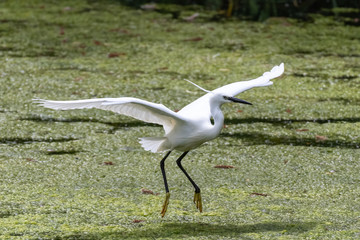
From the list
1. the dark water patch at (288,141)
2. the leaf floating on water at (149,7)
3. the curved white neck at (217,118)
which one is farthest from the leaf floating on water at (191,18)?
the curved white neck at (217,118)

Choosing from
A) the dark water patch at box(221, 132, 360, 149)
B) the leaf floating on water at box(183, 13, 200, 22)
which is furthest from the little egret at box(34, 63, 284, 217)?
the leaf floating on water at box(183, 13, 200, 22)

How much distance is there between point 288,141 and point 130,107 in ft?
4.33

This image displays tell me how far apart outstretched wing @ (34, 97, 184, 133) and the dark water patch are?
97 centimetres

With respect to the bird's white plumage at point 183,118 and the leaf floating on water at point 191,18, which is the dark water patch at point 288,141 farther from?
the leaf floating on water at point 191,18

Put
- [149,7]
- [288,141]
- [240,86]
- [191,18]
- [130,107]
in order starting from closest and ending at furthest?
[130,107]
[240,86]
[288,141]
[191,18]
[149,7]

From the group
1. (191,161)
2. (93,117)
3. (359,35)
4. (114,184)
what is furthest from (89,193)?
(359,35)

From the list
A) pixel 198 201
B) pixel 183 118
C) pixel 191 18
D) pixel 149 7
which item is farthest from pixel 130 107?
pixel 149 7

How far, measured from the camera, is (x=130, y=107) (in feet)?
7.43

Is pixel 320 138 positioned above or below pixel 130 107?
below

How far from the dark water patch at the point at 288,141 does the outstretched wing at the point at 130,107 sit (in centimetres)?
97

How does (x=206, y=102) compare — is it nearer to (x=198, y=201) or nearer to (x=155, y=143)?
(x=155, y=143)

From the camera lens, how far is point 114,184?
2.71m

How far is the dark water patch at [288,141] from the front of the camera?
128 inches

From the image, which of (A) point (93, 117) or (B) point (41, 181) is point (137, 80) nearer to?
(A) point (93, 117)
